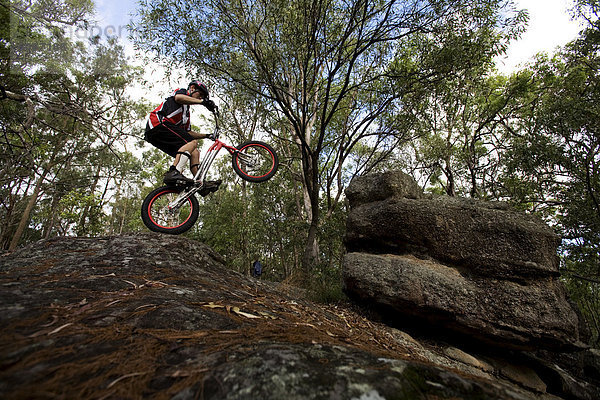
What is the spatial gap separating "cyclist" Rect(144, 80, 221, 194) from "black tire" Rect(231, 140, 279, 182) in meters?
0.94

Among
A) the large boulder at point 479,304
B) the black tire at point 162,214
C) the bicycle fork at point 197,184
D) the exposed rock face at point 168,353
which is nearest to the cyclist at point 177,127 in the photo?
the bicycle fork at point 197,184

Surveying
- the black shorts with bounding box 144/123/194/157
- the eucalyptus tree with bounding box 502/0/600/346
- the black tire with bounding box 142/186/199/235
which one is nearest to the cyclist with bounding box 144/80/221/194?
the black shorts with bounding box 144/123/194/157

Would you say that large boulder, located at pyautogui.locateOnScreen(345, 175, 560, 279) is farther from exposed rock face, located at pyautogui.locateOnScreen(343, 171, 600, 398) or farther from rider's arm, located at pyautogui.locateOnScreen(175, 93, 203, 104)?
rider's arm, located at pyautogui.locateOnScreen(175, 93, 203, 104)

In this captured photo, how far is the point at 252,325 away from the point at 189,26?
856 centimetres

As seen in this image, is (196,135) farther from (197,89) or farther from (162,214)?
(162,214)

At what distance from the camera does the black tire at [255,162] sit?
18.6ft

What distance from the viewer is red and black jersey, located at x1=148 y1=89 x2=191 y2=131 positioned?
4.93 meters

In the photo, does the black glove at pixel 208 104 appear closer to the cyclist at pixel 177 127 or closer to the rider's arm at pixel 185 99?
the cyclist at pixel 177 127

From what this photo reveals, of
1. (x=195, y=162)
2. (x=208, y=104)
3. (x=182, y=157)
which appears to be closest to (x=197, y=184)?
(x=195, y=162)

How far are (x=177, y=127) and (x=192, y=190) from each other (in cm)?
129

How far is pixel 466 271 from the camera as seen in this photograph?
4.79 metres

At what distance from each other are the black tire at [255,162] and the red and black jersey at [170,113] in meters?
1.28

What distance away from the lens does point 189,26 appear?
24.1 ft

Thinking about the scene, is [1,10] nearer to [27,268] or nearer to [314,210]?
[27,268]
